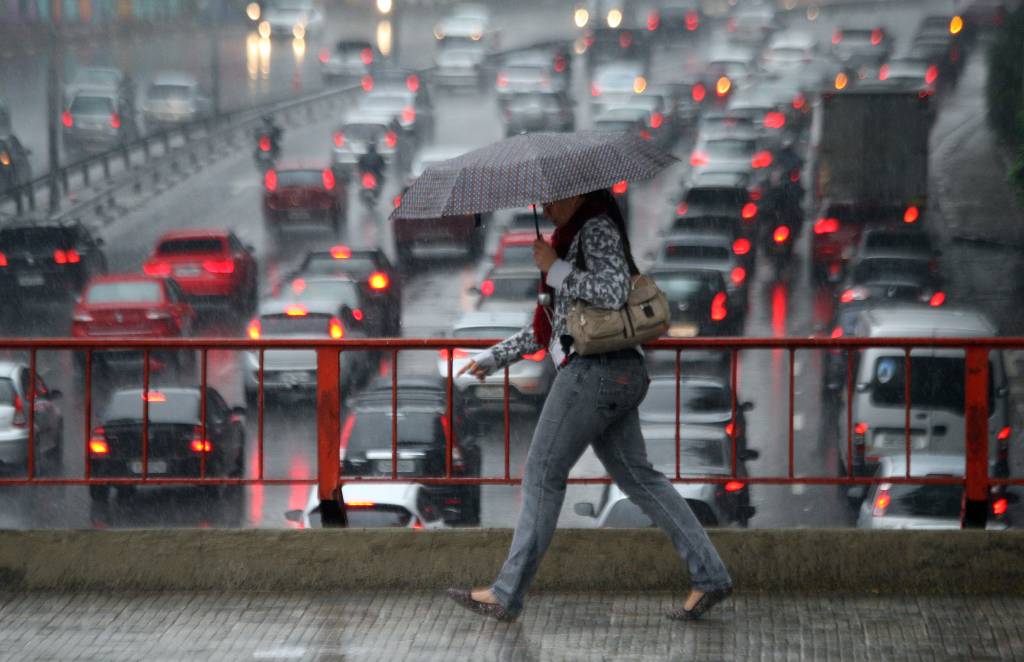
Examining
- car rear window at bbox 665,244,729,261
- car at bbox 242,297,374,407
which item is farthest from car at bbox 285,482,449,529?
car rear window at bbox 665,244,729,261

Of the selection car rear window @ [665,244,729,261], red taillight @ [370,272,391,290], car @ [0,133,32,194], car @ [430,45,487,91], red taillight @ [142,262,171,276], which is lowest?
red taillight @ [370,272,391,290]

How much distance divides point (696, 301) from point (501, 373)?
7525 millimetres

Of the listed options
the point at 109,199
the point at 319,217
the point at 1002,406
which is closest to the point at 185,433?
the point at 1002,406

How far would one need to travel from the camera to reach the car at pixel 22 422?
63.1 feet

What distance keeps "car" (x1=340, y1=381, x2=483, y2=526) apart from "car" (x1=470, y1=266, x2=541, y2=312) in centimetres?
1224

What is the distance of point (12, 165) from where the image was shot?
44.9 metres

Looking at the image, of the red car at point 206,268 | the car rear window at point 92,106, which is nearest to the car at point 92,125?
the car rear window at point 92,106

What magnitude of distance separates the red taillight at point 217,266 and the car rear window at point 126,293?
4627 millimetres

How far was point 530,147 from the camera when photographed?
6.13m

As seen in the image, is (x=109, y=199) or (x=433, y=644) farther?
(x=109, y=199)

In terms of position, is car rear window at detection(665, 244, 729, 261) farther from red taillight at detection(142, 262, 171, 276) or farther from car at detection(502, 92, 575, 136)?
car at detection(502, 92, 575, 136)

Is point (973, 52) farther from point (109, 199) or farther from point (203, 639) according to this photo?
point (203, 639)

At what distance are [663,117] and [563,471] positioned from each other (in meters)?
49.1

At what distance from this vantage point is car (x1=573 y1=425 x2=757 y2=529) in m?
13.9
